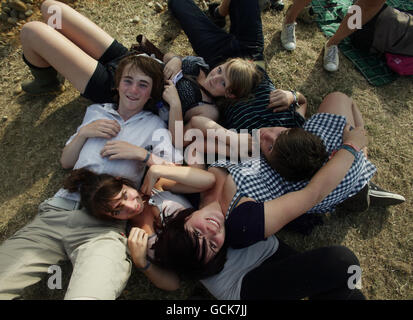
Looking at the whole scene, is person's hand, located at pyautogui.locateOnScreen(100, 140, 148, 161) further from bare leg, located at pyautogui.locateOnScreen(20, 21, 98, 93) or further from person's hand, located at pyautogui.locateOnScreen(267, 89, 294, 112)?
person's hand, located at pyautogui.locateOnScreen(267, 89, 294, 112)

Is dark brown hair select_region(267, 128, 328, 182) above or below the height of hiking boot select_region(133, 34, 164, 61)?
below

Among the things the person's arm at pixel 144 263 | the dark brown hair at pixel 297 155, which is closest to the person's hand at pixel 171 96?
the dark brown hair at pixel 297 155

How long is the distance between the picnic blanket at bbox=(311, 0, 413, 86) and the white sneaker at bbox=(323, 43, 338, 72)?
0.90ft

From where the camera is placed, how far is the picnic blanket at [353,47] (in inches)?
130

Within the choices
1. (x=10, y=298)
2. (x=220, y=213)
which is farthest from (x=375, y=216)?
(x=10, y=298)

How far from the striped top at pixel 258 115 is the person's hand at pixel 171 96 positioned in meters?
0.48

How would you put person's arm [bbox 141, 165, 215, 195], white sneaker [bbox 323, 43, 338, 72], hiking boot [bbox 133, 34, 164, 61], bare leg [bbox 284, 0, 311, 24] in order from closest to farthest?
1. person's arm [bbox 141, 165, 215, 195]
2. hiking boot [bbox 133, 34, 164, 61]
3. bare leg [bbox 284, 0, 311, 24]
4. white sneaker [bbox 323, 43, 338, 72]

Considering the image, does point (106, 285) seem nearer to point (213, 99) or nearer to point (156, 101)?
point (156, 101)

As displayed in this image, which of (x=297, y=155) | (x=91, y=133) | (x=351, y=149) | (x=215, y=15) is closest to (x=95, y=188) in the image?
(x=91, y=133)

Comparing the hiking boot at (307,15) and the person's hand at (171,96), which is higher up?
the hiking boot at (307,15)

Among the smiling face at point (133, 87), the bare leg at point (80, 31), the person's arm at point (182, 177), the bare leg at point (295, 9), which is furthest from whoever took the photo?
the bare leg at point (295, 9)

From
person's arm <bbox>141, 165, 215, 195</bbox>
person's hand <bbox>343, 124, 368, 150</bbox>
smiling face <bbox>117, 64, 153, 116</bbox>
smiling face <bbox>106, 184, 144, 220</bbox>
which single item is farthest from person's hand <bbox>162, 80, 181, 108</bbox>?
person's hand <bbox>343, 124, 368, 150</bbox>

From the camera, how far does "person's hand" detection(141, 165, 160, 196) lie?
6.65 ft

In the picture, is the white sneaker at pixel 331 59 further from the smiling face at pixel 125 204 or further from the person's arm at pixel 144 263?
the person's arm at pixel 144 263
